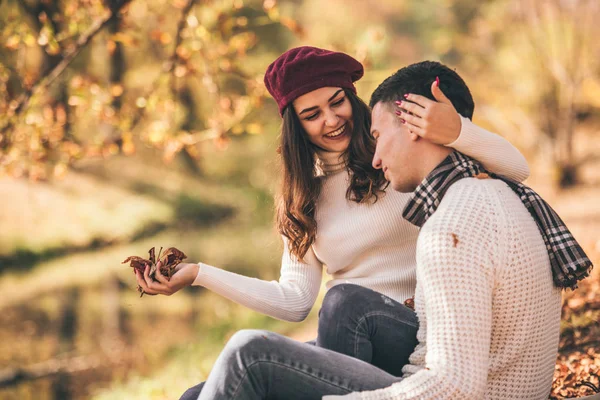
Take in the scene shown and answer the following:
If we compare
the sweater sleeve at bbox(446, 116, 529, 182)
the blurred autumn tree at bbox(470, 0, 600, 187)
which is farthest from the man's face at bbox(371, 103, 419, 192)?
the blurred autumn tree at bbox(470, 0, 600, 187)

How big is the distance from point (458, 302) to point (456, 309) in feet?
0.05

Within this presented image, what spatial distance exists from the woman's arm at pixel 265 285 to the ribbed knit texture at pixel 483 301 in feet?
2.57

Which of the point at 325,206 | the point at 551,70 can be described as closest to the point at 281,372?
the point at 325,206

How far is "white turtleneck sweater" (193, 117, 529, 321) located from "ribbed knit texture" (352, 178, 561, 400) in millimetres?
737

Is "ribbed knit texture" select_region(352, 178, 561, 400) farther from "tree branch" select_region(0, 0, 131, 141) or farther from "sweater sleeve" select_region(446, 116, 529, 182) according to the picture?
"tree branch" select_region(0, 0, 131, 141)

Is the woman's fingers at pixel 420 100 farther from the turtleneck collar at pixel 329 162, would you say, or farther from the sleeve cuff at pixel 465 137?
the turtleneck collar at pixel 329 162

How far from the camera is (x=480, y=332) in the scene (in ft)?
4.61

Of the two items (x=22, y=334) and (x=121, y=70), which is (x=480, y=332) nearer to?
(x=22, y=334)

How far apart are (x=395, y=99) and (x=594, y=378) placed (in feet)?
3.98

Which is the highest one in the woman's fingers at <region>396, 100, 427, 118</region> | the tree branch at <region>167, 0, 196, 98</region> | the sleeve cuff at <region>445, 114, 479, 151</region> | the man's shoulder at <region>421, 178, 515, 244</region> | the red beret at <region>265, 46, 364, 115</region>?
the tree branch at <region>167, 0, 196, 98</region>

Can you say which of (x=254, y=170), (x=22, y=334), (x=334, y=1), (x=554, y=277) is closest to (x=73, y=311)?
(x=22, y=334)

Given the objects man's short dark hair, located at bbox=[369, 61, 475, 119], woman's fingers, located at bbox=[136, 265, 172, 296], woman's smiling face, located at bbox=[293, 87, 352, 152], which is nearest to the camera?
man's short dark hair, located at bbox=[369, 61, 475, 119]

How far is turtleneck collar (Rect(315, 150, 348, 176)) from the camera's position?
2.52 meters

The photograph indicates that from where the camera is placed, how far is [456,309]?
1407 millimetres
